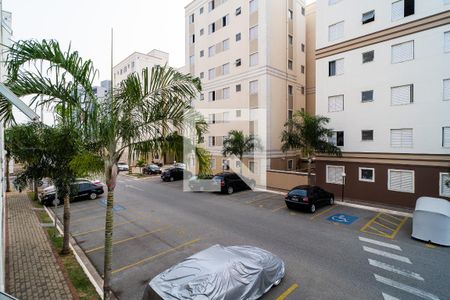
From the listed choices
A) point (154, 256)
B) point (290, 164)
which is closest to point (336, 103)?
point (290, 164)

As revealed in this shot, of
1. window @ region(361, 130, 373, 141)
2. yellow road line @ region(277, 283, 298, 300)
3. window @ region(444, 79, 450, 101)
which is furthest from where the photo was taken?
window @ region(361, 130, 373, 141)

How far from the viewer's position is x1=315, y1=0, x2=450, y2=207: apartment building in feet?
48.8

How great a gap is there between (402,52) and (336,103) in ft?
16.5

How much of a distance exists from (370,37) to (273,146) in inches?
472

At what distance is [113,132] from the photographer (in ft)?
20.2

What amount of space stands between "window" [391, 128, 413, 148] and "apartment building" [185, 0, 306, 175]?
10599mm

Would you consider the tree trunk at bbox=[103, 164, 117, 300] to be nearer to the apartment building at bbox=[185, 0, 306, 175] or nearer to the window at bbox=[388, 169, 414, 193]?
the window at bbox=[388, 169, 414, 193]

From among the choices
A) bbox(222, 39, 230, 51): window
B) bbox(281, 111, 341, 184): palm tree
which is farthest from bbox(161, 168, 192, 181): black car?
bbox(222, 39, 230, 51): window

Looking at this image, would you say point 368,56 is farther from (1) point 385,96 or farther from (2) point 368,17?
(1) point 385,96

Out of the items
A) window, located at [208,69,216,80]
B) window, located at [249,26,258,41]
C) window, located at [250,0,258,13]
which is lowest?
window, located at [208,69,216,80]

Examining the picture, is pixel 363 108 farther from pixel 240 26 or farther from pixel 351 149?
pixel 240 26

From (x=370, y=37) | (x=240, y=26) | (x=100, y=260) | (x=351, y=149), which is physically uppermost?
(x=240, y=26)

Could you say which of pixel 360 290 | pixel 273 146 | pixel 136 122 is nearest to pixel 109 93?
pixel 136 122

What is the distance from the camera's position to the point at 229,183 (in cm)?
2083
